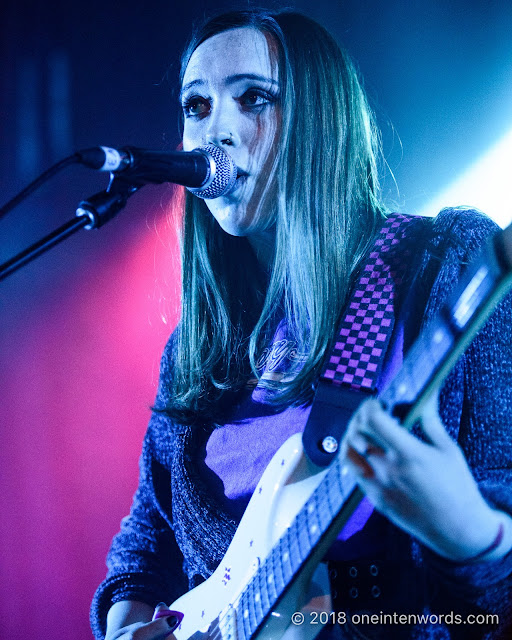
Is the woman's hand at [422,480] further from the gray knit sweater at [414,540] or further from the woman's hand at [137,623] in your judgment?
the woman's hand at [137,623]

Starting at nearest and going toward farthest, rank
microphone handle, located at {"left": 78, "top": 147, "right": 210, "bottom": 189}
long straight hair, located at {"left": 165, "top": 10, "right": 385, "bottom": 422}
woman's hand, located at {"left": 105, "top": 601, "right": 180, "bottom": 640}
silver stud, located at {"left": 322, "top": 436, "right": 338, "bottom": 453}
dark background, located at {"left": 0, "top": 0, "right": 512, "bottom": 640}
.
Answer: microphone handle, located at {"left": 78, "top": 147, "right": 210, "bottom": 189}, silver stud, located at {"left": 322, "top": 436, "right": 338, "bottom": 453}, woman's hand, located at {"left": 105, "top": 601, "right": 180, "bottom": 640}, long straight hair, located at {"left": 165, "top": 10, "right": 385, "bottom": 422}, dark background, located at {"left": 0, "top": 0, "right": 512, "bottom": 640}

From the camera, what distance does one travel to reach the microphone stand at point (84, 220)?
2.72 ft

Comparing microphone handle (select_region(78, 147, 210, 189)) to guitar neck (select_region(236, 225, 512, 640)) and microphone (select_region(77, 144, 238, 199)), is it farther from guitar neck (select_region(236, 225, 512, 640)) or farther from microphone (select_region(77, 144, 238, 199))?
guitar neck (select_region(236, 225, 512, 640))

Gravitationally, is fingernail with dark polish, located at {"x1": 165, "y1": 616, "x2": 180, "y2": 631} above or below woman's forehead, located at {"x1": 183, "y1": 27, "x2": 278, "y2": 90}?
below

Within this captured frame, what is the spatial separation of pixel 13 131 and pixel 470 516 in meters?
1.72

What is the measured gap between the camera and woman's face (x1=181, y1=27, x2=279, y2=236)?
1177 mm

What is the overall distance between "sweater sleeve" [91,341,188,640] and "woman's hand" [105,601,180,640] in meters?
0.02

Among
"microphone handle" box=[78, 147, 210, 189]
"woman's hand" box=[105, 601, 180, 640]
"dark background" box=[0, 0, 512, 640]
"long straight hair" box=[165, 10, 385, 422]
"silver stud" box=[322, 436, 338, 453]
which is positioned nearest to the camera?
"microphone handle" box=[78, 147, 210, 189]

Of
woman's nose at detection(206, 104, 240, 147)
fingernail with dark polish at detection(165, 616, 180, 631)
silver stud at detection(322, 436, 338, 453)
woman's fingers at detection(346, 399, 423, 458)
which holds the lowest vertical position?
fingernail with dark polish at detection(165, 616, 180, 631)

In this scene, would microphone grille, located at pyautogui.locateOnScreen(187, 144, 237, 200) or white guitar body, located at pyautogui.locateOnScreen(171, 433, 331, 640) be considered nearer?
white guitar body, located at pyautogui.locateOnScreen(171, 433, 331, 640)

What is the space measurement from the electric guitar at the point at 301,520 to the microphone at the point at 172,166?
43cm

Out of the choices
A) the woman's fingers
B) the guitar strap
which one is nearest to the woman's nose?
the guitar strap

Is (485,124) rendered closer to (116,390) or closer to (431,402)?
(431,402)

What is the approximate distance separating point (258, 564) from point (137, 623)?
0.36 metres
